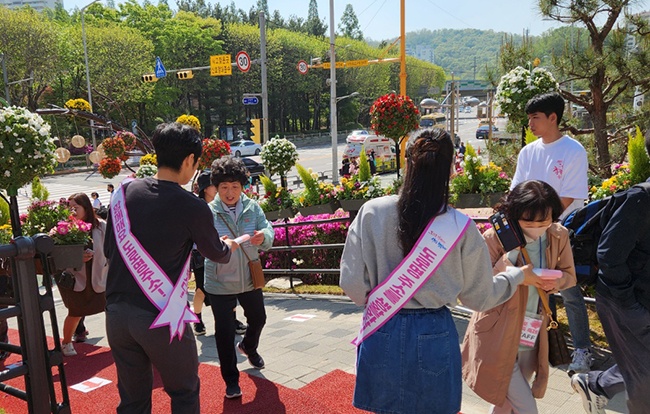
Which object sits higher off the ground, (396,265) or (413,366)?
(396,265)

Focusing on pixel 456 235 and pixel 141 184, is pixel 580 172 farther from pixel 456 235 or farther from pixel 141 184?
pixel 141 184

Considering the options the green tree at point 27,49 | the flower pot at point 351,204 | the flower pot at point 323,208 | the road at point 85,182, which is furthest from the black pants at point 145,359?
the green tree at point 27,49

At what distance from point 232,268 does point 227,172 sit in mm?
660

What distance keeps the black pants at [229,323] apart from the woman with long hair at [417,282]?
1.72 meters

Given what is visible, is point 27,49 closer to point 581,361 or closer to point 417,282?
point 581,361

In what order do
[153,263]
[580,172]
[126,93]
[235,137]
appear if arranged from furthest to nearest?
[235,137] → [126,93] → [580,172] → [153,263]

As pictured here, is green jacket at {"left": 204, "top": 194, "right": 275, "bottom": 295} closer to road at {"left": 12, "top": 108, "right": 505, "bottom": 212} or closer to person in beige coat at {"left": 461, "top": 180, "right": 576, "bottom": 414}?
person in beige coat at {"left": 461, "top": 180, "right": 576, "bottom": 414}

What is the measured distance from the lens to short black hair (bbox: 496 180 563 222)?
2.68m

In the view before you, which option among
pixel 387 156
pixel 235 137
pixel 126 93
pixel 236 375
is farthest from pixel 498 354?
pixel 235 137

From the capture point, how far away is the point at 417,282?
2135mm

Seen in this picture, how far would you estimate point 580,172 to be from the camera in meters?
3.76

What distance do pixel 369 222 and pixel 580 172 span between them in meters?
2.20

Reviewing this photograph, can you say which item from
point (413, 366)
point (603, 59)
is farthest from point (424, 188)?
point (603, 59)

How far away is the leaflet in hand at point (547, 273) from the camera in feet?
8.55
